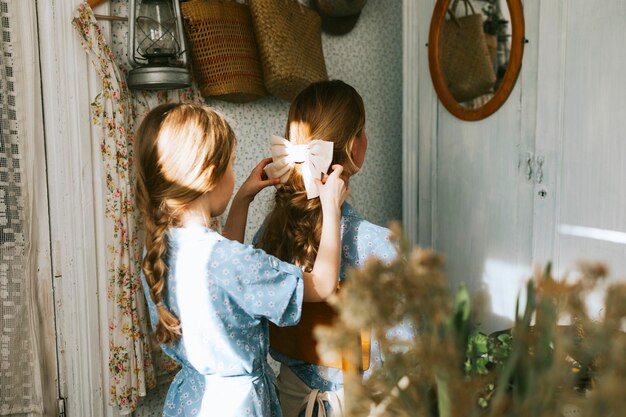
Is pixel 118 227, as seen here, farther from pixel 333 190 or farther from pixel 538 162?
pixel 538 162

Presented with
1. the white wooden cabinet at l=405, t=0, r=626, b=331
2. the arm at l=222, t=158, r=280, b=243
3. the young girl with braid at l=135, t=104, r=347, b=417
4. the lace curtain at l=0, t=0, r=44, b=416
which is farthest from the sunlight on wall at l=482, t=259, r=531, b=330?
the lace curtain at l=0, t=0, r=44, b=416

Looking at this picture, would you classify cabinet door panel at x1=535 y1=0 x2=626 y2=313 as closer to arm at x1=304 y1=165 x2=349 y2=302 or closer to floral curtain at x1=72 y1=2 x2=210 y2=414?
arm at x1=304 y1=165 x2=349 y2=302

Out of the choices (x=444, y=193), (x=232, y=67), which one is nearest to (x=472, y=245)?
(x=444, y=193)

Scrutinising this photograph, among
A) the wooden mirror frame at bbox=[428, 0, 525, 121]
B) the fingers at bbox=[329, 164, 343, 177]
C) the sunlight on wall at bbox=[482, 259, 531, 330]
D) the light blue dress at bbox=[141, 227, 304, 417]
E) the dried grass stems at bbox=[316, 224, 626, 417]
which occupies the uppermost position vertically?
the wooden mirror frame at bbox=[428, 0, 525, 121]

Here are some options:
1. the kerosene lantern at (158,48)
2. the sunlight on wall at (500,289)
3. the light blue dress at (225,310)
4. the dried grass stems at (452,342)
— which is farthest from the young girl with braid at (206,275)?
the sunlight on wall at (500,289)

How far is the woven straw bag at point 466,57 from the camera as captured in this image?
2.46 metres

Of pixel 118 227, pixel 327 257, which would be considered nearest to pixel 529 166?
pixel 327 257

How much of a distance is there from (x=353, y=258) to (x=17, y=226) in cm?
121

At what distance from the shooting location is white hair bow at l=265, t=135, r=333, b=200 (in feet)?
4.59

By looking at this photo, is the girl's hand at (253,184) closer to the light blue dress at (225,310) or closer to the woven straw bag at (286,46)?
the light blue dress at (225,310)

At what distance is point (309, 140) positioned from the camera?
1465 millimetres

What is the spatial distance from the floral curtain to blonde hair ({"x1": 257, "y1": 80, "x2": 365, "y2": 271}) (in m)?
0.77

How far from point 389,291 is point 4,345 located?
1801mm

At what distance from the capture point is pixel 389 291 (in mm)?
534
